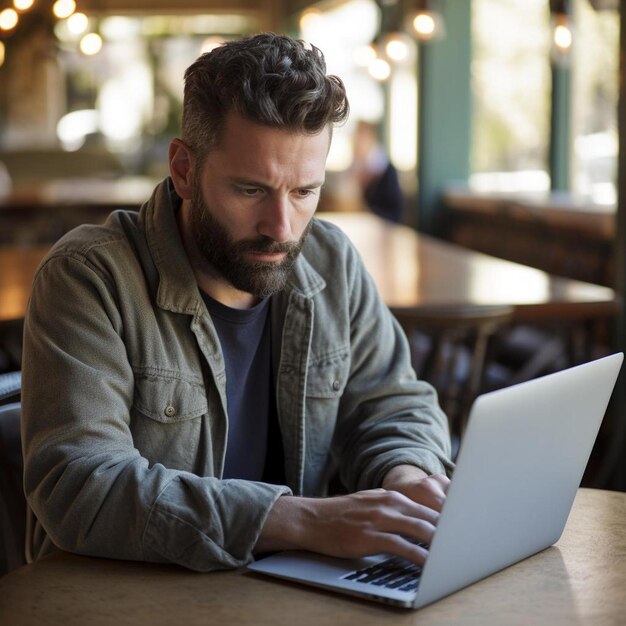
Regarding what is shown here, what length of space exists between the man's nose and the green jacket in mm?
165

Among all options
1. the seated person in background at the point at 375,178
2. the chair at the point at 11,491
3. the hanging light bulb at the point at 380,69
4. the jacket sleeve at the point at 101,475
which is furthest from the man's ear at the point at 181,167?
the seated person in background at the point at 375,178

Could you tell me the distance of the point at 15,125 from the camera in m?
15.6

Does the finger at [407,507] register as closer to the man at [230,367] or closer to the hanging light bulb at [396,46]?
the man at [230,367]

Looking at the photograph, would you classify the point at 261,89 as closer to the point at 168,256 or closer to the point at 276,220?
the point at 276,220

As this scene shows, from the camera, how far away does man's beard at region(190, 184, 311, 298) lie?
1.63m

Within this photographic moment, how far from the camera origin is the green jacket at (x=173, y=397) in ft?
4.60

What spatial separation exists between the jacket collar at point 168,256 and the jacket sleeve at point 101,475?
0.13 meters

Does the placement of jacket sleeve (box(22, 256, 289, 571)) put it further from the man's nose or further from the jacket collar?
the man's nose

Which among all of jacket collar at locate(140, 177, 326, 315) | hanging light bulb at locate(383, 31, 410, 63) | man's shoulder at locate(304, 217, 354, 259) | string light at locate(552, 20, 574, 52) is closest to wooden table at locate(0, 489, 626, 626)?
jacket collar at locate(140, 177, 326, 315)

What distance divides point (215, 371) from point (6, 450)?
43 centimetres

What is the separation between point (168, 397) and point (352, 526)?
416mm

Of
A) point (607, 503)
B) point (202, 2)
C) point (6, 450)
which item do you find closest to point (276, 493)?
point (607, 503)

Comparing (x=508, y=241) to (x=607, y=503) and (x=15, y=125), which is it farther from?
(x=15, y=125)

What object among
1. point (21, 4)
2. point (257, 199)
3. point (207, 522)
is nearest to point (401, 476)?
point (207, 522)
